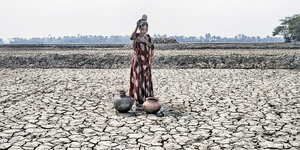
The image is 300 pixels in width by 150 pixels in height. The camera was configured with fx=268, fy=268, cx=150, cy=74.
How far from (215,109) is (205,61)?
456 inches

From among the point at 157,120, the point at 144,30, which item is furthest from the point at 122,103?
the point at 144,30

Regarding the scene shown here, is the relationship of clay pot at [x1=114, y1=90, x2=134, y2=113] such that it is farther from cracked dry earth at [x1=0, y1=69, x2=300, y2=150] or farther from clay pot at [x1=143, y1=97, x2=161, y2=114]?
clay pot at [x1=143, y1=97, x2=161, y2=114]

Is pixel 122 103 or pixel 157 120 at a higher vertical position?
pixel 122 103

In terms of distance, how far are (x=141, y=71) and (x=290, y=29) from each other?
194 ft

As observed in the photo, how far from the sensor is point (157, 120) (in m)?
5.32

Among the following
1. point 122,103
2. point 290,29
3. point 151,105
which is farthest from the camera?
point 290,29

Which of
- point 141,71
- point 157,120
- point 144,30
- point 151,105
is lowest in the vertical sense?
point 157,120

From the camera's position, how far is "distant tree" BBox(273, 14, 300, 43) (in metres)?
54.8

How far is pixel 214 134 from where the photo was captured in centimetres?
458

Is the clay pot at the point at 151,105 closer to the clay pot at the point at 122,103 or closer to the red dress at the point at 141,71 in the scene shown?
the clay pot at the point at 122,103

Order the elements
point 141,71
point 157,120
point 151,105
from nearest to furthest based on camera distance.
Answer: point 157,120, point 151,105, point 141,71

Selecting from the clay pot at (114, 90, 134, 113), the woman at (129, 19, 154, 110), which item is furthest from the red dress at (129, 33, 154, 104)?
the clay pot at (114, 90, 134, 113)

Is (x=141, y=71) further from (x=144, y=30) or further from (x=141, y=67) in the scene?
(x=144, y=30)

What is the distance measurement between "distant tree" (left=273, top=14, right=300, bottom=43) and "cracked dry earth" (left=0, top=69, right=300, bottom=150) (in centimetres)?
5369
